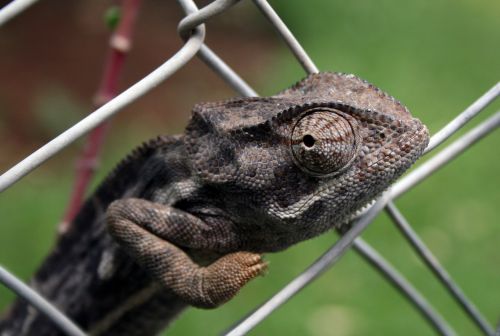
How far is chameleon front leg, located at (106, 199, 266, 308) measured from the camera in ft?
3.57

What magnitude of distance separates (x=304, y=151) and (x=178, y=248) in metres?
0.25

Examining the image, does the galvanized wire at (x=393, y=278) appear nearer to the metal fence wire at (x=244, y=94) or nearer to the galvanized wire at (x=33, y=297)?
the metal fence wire at (x=244, y=94)

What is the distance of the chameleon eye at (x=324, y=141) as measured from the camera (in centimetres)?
106

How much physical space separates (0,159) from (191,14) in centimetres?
310

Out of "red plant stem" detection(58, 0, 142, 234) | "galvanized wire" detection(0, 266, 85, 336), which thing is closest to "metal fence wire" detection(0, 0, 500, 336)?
"galvanized wire" detection(0, 266, 85, 336)

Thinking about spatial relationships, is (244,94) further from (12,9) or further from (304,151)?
(12,9)

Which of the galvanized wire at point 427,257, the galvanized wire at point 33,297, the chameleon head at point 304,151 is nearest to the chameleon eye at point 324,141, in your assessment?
the chameleon head at point 304,151

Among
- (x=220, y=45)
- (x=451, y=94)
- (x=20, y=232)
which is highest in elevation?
(x=20, y=232)

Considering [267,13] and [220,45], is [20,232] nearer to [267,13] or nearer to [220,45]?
[267,13]

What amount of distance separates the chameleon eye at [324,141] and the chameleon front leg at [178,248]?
0.15m

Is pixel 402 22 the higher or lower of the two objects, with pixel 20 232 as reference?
lower

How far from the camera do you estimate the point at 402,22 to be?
6.22 m

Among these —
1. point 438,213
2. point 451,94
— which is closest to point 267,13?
point 438,213

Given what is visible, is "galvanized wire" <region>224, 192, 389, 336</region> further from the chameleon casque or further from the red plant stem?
the red plant stem
